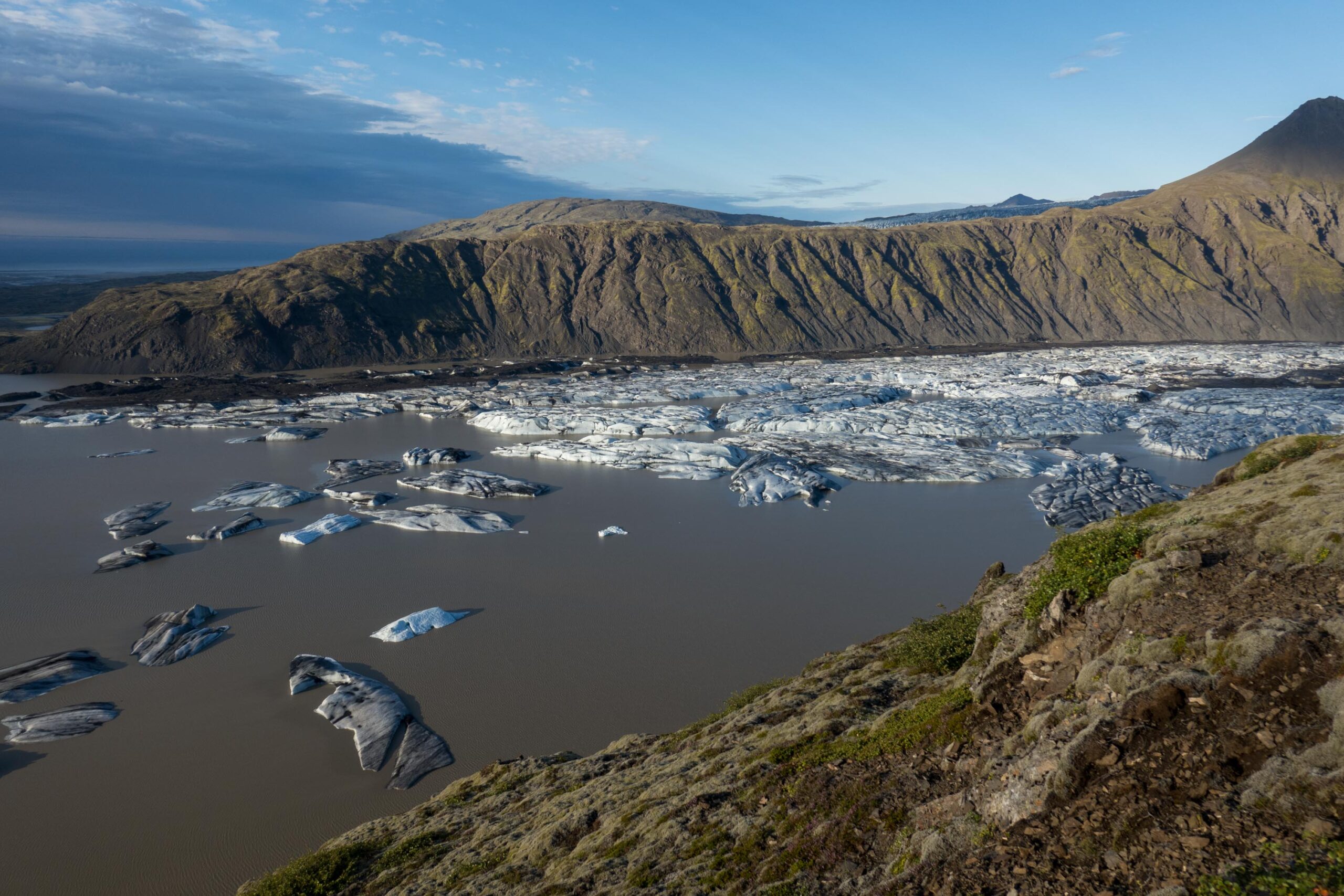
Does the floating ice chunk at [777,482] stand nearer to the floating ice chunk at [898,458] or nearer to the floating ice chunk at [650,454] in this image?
the floating ice chunk at [898,458]

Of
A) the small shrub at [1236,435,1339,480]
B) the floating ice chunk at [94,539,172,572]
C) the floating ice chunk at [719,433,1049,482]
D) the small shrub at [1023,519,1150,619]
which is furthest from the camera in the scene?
the floating ice chunk at [719,433,1049,482]

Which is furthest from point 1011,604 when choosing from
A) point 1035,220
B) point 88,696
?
point 1035,220

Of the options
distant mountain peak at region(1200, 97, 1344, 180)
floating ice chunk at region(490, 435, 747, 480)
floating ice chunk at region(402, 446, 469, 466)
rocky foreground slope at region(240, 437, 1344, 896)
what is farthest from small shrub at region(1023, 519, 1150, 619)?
distant mountain peak at region(1200, 97, 1344, 180)

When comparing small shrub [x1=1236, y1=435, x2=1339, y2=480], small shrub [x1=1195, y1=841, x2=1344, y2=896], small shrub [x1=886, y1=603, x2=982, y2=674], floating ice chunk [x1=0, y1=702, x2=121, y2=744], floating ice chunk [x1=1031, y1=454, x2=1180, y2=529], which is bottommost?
floating ice chunk [x1=0, y1=702, x2=121, y2=744]

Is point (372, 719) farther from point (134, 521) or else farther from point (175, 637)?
point (134, 521)

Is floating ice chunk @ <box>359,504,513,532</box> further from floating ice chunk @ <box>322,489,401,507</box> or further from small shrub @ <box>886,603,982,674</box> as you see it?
small shrub @ <box>886,603,982,674</box>

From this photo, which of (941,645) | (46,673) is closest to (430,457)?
(46,673)

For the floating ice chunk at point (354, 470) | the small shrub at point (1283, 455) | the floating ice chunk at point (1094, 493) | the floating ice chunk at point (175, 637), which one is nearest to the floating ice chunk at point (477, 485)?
the floating ice chunk at point (354, 470)
